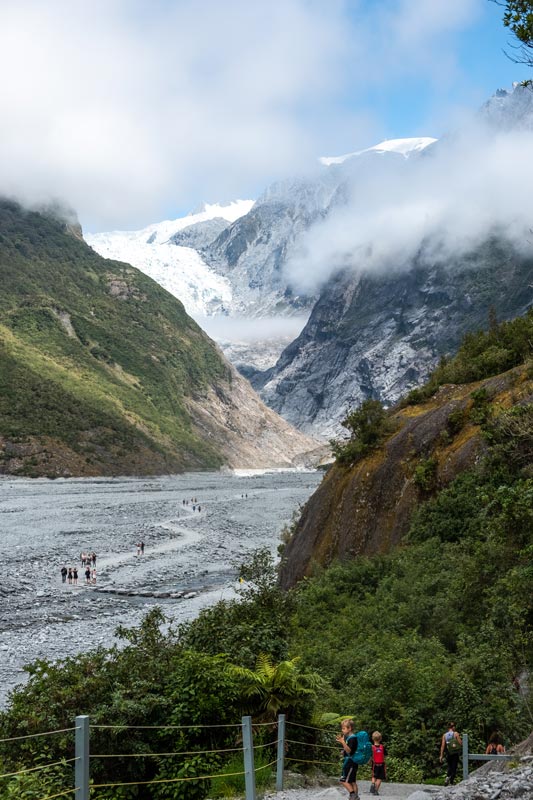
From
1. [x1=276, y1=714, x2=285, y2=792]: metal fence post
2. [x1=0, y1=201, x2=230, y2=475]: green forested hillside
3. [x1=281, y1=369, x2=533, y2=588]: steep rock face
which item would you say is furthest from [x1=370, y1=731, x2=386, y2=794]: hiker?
[x1=0, y1=201, x2=230, y2=475]: green forested hillside

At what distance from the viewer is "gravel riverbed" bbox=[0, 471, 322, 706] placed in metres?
28.0

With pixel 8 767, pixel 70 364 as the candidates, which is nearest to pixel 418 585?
pixel 8 767

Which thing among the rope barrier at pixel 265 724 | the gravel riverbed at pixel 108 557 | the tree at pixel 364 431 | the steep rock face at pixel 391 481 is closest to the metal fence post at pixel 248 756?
the rope barrier at pixel 265 724

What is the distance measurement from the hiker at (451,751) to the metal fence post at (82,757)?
600 centimetres

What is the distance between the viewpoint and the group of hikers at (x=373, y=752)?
30.7 ft

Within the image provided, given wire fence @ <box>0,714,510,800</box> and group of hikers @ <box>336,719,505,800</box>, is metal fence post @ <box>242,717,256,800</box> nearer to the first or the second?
wire fence @ <box>0,714,510,800</box>

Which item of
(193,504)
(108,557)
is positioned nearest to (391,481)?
(108,557)

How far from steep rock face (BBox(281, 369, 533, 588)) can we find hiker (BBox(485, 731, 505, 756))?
11.2m

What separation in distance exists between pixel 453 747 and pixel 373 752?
1.43m

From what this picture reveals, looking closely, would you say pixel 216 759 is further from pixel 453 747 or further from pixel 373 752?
pixel 453 747

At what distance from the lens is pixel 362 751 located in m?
9.51

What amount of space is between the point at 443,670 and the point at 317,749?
2771mm

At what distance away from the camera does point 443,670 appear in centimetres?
1230

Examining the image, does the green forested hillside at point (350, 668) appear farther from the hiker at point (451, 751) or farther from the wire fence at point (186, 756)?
the hiker at point (451, 751)
